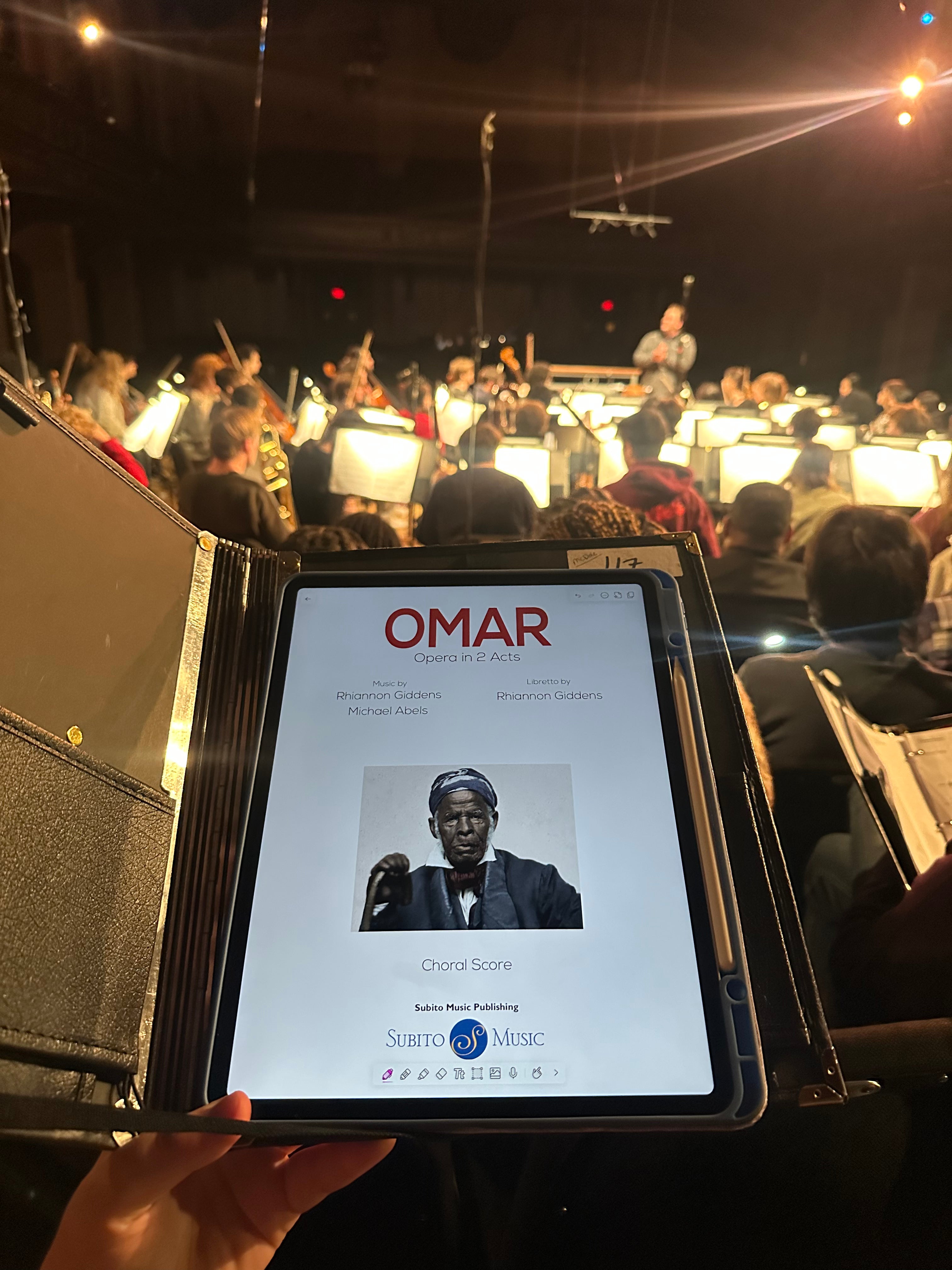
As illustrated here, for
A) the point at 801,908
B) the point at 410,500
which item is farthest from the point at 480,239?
the point at 801,908

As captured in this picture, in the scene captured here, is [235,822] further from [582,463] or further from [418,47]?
[418,47]

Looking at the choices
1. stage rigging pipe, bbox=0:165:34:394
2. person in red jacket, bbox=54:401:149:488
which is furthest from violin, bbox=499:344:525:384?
stage rigging pipe, bbox=0:165:34:394

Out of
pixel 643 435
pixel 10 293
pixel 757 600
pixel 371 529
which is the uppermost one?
pixel 10 293

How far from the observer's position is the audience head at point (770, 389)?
7.95 feet

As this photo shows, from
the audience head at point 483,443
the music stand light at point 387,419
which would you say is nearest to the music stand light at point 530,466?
the audience head at point 483,443

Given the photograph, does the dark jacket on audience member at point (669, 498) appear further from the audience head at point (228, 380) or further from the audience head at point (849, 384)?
the audience head at point (228, 380)

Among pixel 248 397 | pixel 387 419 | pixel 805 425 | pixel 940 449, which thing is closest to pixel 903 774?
pixel 940 449

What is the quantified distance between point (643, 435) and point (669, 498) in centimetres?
41

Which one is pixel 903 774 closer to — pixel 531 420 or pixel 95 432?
pixel 531 420

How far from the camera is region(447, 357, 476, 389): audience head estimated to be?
2.48 m

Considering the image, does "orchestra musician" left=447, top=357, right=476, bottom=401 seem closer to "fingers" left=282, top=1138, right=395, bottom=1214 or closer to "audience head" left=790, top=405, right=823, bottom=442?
"audience head" left=790, top=405, right=823, bottom=442

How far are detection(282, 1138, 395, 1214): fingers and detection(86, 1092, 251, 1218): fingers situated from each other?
0.09 metres

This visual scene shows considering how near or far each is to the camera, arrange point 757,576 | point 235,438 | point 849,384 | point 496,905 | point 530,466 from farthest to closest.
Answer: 1. point 849,384
2. point 530,466
3. point 235,438
4. point 757,576
5. point 496,905

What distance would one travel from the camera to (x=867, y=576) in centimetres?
132
